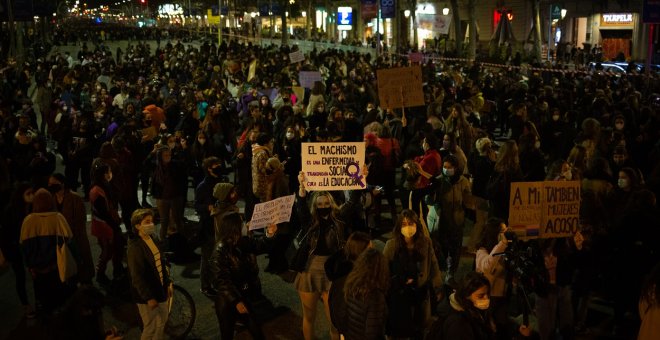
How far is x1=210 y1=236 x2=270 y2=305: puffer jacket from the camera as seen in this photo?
5863 millimetres

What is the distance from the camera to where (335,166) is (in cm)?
783

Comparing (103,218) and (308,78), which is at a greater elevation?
(308,78)

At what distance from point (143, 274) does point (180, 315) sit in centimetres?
155

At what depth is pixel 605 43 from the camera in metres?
41.1

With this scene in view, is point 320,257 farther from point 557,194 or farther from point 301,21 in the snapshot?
point 301,21

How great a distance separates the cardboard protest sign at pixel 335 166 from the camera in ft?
25.7

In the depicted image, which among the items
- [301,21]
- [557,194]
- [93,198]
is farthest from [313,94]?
[301,21]

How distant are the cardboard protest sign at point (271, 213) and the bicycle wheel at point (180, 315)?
100cm

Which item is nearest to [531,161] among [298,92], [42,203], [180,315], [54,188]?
[180,315]

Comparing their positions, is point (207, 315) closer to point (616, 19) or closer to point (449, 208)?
point (449, 208)

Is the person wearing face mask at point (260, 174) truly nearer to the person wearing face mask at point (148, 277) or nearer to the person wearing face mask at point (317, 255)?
the person wearing face mask at point (317, 255)

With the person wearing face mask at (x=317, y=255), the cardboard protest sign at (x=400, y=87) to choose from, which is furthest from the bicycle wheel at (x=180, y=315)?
the cardboard protest sign at (x=400, y=87)

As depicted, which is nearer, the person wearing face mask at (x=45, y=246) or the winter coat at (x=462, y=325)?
the winter coat at (x=462, y=325)

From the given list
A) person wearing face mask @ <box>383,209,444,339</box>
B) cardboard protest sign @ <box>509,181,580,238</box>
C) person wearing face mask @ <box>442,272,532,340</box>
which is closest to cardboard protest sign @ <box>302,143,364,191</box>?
person wearing face mask @ <box>383,209,444,339</box>
